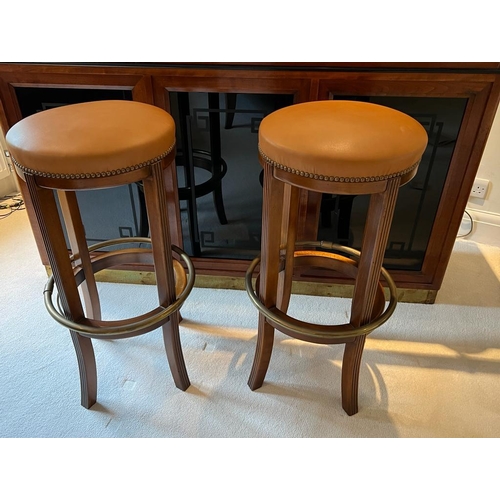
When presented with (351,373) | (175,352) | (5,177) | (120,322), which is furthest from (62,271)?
(5,177)

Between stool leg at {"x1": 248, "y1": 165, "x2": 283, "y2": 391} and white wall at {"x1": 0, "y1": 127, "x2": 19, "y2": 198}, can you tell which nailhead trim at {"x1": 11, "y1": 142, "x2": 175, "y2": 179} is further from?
white wall at {"x1": 0, "y1": 127, "x2": 19, "y2": 198}

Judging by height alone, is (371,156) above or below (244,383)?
above

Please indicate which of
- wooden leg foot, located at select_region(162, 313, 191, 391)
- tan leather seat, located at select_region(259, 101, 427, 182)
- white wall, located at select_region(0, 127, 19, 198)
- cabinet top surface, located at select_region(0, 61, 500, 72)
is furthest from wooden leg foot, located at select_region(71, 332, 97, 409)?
white wall, located at select_region(0, 127, 19, 198)

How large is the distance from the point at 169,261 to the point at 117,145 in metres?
0.41

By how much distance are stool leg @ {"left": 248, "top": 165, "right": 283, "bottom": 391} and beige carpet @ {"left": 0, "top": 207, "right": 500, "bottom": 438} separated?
13 cm

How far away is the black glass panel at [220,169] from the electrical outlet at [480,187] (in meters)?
1.18

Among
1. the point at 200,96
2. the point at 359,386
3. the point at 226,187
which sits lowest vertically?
the point at 359,386

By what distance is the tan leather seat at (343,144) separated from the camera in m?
1.00

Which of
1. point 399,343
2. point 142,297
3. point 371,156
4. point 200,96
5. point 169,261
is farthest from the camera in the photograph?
point 142,297

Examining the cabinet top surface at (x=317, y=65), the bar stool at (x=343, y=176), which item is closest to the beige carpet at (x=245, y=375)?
the bar stool at (x=343, y=176)

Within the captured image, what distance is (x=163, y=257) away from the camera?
4.29ft

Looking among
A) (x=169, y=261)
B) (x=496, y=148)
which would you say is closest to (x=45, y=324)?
(x=169, y=261)

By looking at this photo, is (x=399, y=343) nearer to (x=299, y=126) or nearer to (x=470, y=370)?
(x=470, y=370)

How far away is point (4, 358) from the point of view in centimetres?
166
